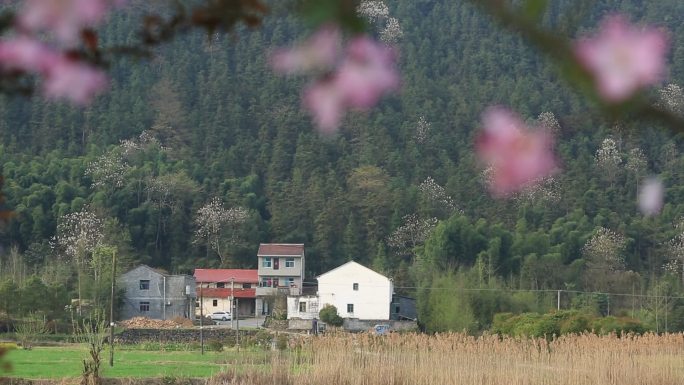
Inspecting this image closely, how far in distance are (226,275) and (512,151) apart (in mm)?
46880

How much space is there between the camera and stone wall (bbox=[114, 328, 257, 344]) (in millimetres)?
29859

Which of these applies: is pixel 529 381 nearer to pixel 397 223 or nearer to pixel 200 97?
pixel 397 223

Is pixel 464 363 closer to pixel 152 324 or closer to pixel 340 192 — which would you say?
pixel 152 324

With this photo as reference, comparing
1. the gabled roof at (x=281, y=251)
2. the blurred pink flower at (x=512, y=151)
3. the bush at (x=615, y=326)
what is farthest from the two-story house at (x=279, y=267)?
the blurred pink flower at (x=512, y=151)

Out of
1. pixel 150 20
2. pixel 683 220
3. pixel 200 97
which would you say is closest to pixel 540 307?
pixel 683 220

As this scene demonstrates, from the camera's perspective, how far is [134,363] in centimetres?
2058

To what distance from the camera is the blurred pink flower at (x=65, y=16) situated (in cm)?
83

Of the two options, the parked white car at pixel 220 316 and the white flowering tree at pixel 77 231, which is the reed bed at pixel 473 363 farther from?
the white flowering tree at pixel 77 231

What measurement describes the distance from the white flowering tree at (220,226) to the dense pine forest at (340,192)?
5.8 inches

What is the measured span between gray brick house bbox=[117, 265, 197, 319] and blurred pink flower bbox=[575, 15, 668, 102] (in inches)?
1584

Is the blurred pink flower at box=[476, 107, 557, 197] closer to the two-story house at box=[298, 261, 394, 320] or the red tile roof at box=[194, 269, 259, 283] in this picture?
the two-story house at box=[298, 261, 394, 320]

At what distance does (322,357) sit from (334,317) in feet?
75.4

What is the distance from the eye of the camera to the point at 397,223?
5341cm

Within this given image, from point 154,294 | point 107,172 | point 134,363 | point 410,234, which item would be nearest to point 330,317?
point 154,294
